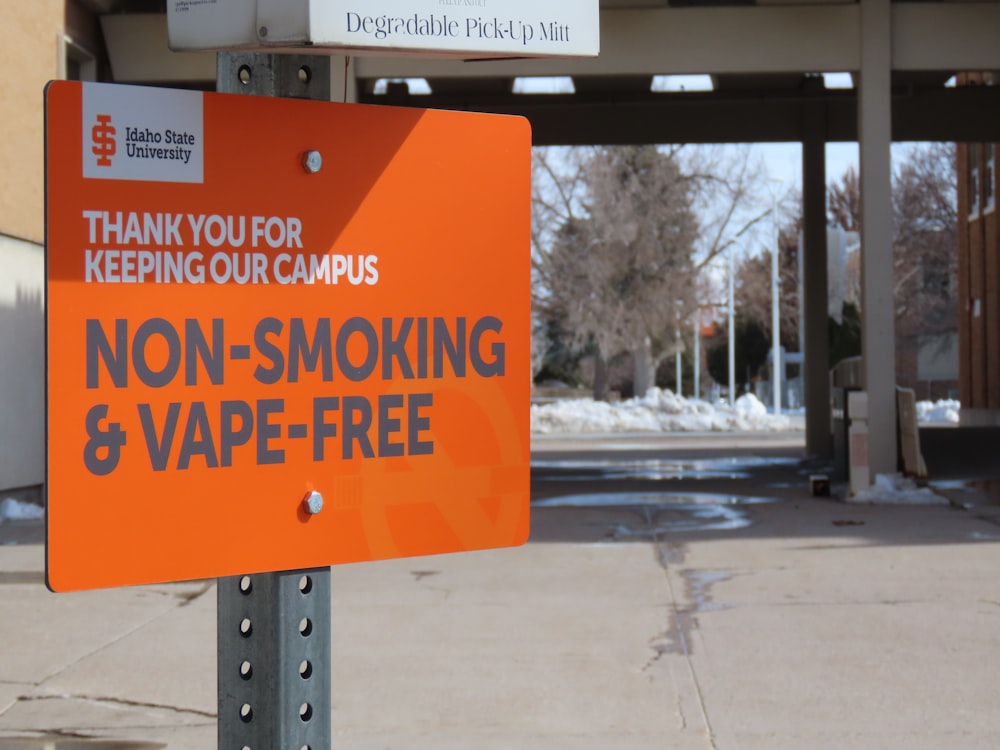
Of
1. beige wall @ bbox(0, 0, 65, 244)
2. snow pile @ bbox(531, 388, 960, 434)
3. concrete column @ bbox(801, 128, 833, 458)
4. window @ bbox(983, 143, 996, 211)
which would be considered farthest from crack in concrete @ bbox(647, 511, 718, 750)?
snow pile @ bbox(531, 388, 960, 434)

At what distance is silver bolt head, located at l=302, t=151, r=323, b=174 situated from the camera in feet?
6.21

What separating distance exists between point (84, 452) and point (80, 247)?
0.90 ft

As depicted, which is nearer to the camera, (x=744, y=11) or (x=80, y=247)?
(x=80, y=247)

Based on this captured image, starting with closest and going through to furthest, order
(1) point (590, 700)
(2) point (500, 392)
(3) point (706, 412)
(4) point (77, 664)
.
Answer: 1. (2) point (500, 392)
2. (1) point (590, 700)
3. (4) point (77, 664)
4. (3) point (706, 412)

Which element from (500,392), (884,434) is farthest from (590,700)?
(884,434)

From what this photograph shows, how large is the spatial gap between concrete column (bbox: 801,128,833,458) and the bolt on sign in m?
22.6

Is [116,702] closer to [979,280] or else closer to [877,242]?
[877,242]

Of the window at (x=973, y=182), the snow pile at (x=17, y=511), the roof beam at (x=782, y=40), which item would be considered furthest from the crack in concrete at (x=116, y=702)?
the window at (x=973, y=182)

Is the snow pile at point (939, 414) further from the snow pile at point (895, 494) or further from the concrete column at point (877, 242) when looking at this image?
the snow pile at point (895, 494)

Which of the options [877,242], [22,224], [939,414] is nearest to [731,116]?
[877,242]

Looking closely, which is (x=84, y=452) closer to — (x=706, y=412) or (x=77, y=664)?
(x=77, y=664)

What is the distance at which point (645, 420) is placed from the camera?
1476 inches

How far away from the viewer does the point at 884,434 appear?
51.5 ft

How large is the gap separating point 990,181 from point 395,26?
3247 cm
